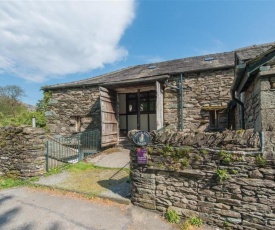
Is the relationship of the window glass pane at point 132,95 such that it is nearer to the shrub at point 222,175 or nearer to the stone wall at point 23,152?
the stone wall at point 23,152

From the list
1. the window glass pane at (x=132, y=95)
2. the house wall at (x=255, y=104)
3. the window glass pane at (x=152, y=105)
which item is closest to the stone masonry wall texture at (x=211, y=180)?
the house wall at (x=255, y=104)

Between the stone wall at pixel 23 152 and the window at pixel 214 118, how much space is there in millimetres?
7542

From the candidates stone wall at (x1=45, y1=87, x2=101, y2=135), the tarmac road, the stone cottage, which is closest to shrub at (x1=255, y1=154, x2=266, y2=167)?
the tarmac road

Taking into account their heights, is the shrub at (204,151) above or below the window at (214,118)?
below

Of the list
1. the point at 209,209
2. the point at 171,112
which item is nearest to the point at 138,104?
the point at 171,112

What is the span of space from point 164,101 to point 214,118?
8.65ft

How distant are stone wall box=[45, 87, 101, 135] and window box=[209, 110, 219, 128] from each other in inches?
242

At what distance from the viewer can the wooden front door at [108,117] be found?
32.9 feet

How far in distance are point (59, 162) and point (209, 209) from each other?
Result: 6427mm

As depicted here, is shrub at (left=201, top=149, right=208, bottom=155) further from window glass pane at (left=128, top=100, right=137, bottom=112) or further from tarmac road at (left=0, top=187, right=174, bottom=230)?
window glass pane at (left=128, top=100, right=137, bottom=112)

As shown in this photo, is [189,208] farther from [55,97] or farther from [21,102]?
[21,102]

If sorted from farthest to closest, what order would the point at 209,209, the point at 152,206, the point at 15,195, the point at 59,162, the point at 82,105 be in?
the point at 82,105 < the point at 59,162 < the point at 15,195 < the point at 152,206 < the point at 209,209

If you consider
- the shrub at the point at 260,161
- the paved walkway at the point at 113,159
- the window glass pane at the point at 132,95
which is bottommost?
the paved walkway at the point at 113,159

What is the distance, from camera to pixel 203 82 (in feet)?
31.9
